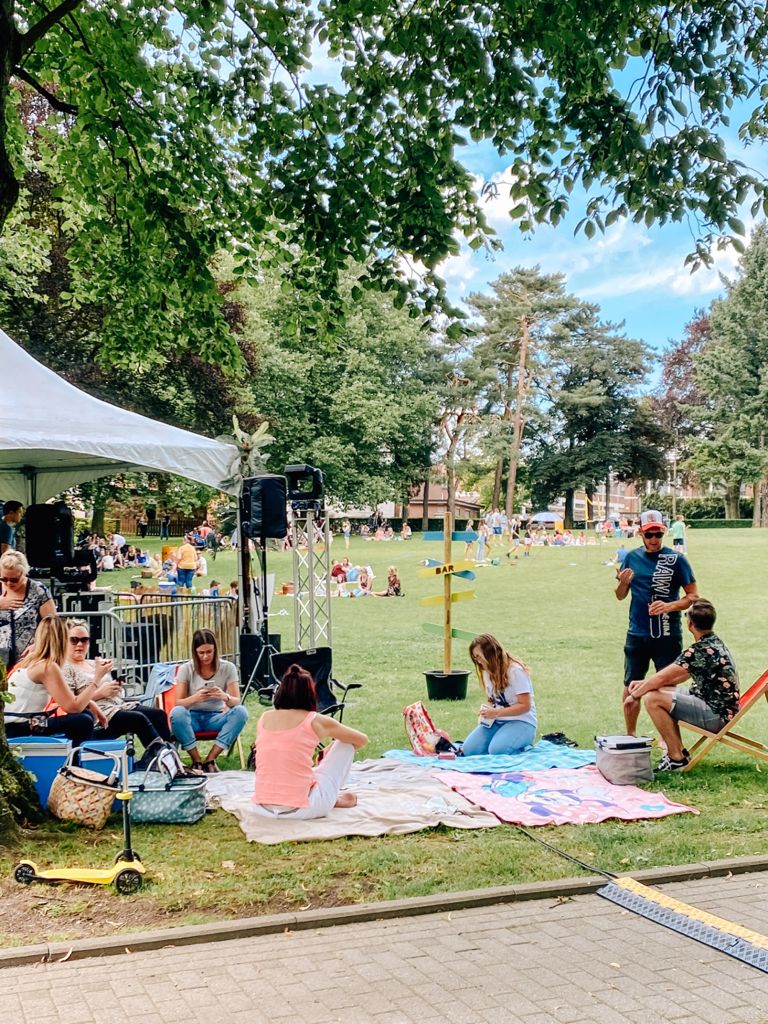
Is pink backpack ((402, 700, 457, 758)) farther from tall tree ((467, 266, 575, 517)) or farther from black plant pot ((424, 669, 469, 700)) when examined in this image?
tall tree ((467, 266, 575, 517))

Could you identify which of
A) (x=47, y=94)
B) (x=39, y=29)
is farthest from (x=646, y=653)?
(x=47, y=94)

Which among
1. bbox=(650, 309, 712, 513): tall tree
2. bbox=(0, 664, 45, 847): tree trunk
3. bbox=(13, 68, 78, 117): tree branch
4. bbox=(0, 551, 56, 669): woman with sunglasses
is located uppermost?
bbox=(650, 309, 712, 513): tall tree

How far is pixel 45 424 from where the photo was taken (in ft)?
29.7

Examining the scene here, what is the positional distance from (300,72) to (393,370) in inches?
1923

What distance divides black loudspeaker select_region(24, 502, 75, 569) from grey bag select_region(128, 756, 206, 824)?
6.46 meters

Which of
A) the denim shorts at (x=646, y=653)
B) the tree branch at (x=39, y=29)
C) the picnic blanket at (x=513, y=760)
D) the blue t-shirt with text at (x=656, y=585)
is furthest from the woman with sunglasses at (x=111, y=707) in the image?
the tree branch at (x=39, y=29)

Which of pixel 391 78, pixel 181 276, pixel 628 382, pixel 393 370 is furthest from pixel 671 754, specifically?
pixel 628 382

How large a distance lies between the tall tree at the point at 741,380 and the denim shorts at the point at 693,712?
52180 mm

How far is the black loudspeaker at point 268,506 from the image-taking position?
10.6 metres

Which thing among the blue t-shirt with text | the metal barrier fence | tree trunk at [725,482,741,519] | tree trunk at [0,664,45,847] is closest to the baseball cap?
the blue t-shirt with text

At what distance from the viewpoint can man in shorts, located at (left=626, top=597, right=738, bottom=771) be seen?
287 inches

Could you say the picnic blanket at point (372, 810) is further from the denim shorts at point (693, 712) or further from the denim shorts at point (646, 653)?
the denim shorts at point (646, 653)

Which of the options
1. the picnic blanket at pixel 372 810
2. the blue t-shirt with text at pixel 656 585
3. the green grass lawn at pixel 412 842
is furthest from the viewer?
the blue t-shirt with text at pixel 656 585

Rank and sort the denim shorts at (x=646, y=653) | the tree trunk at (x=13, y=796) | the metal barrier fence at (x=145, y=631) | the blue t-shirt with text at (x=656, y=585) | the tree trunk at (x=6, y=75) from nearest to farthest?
the tree trunk at (x=13, y=796), the tree trunk at (x=6, y=75), the blue t-shirt with text at (x=656, y=585), the denim shorts at (x=646, y=653), the metal barrier fence at (x=145, y=631)
